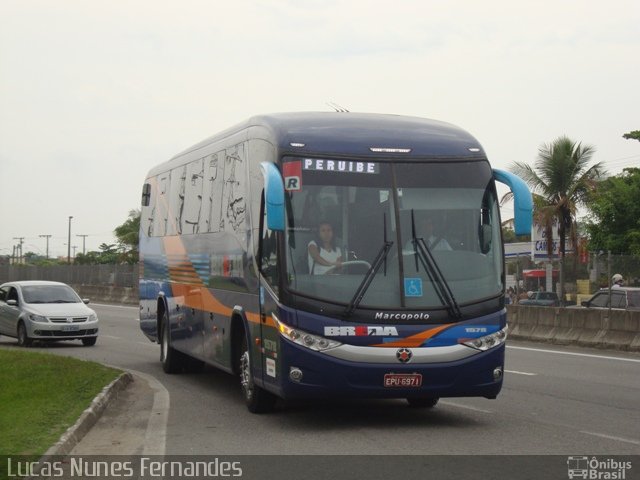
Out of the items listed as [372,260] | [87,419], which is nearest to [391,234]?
[372,260]

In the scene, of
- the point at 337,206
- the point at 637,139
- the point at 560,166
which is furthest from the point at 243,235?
the point at 637,139

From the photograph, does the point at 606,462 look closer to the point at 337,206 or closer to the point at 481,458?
the point at 481,458

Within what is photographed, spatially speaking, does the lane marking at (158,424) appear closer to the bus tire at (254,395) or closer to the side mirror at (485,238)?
the bus tire at (254,395)

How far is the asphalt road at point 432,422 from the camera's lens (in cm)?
1065

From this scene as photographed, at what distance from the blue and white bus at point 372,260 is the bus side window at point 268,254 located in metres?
0.02

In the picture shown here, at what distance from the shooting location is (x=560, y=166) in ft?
160

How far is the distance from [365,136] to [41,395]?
5309mm

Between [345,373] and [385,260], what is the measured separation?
1227 mm

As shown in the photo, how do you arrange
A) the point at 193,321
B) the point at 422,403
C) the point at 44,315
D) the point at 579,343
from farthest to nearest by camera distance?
the point at 44,315 → the point at 579,343 → the point at 193,321 → the point at 422,403

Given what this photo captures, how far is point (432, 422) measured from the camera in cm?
1252

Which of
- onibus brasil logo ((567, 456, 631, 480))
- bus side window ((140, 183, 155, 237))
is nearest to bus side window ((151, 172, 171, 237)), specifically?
bus side window ((140, 183, 155, 237))

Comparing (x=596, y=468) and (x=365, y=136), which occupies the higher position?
(x=365, y=136)

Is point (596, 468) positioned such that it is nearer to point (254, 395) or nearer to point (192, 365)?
point (254, 395)

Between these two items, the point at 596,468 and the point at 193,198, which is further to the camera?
the point at 193,198
